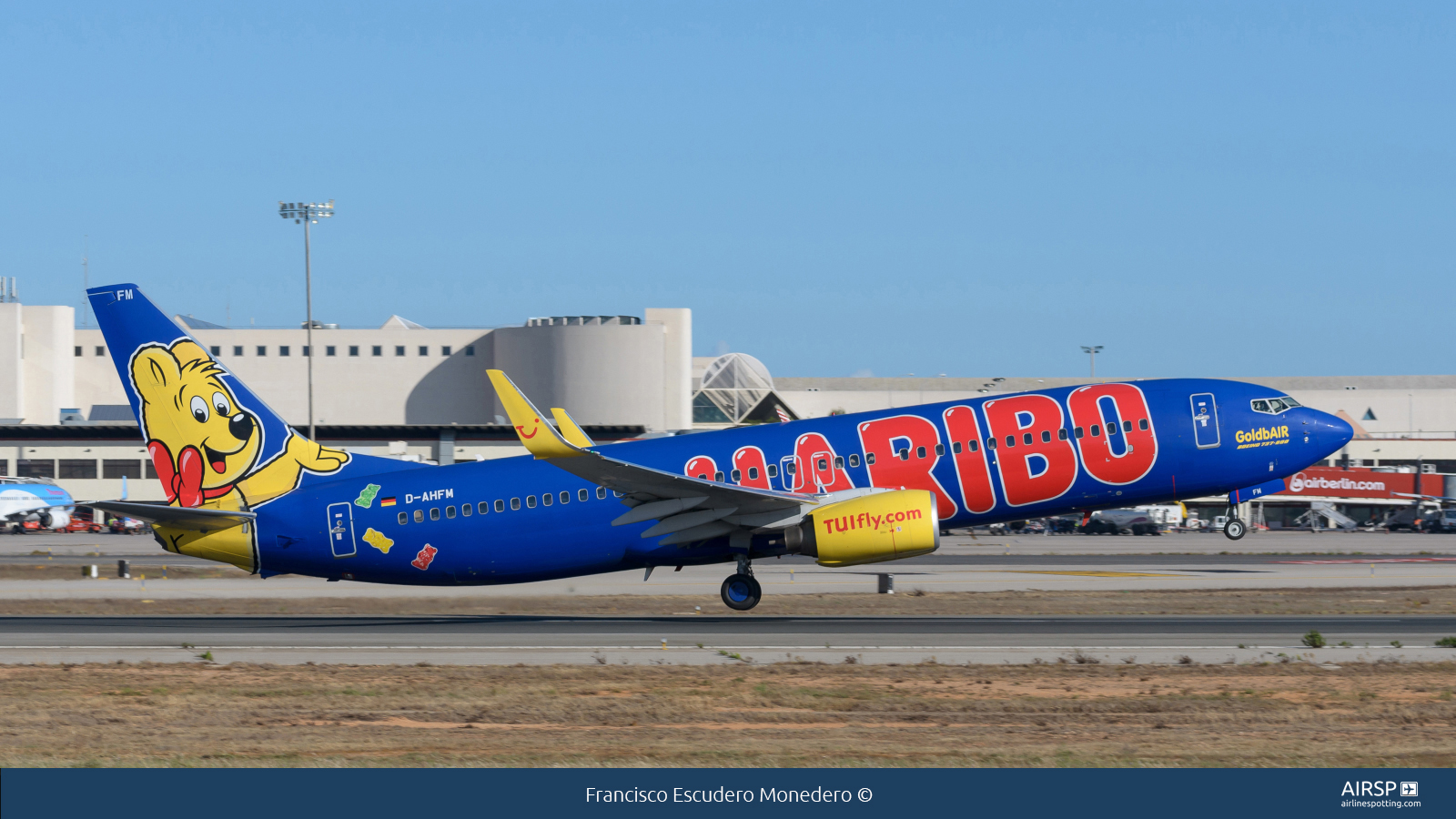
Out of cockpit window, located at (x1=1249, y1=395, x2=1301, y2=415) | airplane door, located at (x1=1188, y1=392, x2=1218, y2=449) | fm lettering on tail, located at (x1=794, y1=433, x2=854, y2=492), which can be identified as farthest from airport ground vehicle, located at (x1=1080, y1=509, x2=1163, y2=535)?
fm lettering on tail, located at (x1=794, y1=433, x2=854, y2=492)

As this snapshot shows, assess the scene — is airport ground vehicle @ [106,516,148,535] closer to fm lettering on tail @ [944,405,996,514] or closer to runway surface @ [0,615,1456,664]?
runway surface @ [0,615,1456,664]

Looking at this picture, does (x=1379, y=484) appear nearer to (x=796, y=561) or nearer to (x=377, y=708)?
(x=796, y=561)

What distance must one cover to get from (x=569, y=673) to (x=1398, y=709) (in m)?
12.7

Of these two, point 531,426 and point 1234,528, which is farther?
point 1234,528

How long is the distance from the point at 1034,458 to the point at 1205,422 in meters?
4.29

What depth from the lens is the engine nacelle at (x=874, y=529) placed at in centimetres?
2892

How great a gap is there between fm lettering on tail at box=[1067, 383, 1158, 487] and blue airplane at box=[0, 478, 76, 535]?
7994cm

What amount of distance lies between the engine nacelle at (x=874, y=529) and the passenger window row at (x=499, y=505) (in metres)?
5.00

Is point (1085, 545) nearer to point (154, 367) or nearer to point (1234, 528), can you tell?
point (1234, 528)

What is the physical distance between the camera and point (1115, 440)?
30516 millimetres

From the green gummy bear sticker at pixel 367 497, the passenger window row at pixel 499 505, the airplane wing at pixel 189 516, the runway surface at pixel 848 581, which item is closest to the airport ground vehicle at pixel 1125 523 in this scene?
the runway surface at pixel 848 581

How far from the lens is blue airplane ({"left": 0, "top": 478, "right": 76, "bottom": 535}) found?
3573 inches

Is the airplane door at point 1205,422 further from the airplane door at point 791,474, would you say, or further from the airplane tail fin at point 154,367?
the airplane tail fin at point 154,367

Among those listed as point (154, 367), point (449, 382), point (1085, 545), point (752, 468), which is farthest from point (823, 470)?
point (449, 382)
